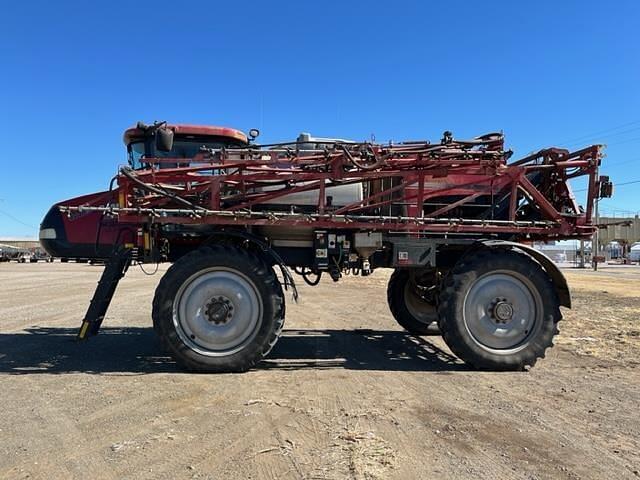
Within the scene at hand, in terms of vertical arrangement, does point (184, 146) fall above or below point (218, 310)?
above

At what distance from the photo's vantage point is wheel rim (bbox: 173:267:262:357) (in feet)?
20.2

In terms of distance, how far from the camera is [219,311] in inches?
243

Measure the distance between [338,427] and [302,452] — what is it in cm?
58

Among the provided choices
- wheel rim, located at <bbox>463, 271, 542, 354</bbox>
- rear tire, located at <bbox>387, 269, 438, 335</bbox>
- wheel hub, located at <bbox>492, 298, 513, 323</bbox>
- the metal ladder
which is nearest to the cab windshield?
the metal ladder

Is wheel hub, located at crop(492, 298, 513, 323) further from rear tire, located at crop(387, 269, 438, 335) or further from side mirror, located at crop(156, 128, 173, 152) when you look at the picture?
side mirror, located at crop(156, 128, 173, 152)

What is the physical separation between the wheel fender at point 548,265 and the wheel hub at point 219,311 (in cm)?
320

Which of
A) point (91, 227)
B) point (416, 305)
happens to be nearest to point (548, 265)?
point (416, 305)

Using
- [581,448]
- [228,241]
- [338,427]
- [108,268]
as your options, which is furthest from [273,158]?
[581,448]

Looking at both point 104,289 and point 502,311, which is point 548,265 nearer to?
point 502,311

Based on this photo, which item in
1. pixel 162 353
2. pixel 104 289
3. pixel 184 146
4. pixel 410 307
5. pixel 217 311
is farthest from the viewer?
pixel 410 307

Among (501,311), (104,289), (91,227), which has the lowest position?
(501,311)

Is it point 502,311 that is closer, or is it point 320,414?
point 320,414

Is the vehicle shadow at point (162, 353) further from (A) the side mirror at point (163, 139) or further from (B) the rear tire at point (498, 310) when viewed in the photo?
(A) the side mirror at point (163, 139)

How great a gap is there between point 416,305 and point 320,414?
4.72m
